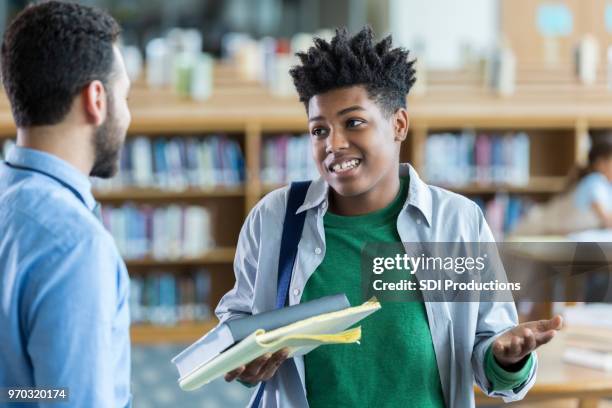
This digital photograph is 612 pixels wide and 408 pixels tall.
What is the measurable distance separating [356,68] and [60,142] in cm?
47

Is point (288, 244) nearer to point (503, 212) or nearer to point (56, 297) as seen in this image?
point (56, 297)

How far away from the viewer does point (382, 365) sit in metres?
1.38

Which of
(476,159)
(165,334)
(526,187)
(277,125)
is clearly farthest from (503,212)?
(165,334)

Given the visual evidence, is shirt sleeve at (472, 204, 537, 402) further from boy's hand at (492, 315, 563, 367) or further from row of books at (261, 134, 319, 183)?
row of books at (261, 134, 319, 183)

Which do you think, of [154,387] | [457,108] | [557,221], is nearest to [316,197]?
[154,387]

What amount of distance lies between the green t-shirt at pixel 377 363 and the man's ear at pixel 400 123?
252mm

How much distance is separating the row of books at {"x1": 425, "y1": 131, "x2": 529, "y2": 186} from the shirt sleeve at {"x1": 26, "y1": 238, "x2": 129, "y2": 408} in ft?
14.6

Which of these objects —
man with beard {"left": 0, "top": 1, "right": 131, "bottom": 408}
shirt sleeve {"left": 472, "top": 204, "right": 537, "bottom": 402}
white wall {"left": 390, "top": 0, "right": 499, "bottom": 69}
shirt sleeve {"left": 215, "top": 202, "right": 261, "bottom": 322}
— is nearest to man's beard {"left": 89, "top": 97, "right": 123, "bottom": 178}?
man with beard {"left": 0, "top": 1, "right": 131, "bottom": 408}

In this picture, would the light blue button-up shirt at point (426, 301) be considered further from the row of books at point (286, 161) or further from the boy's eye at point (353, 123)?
the row of books at point (286, 161)

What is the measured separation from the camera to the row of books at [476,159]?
5.54 metres

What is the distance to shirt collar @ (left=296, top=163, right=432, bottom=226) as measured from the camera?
1.44 meters

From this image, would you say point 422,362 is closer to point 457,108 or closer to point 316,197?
point 316,197

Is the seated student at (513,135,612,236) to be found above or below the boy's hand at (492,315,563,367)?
below

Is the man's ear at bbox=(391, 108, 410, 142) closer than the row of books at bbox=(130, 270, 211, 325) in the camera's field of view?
Yes
